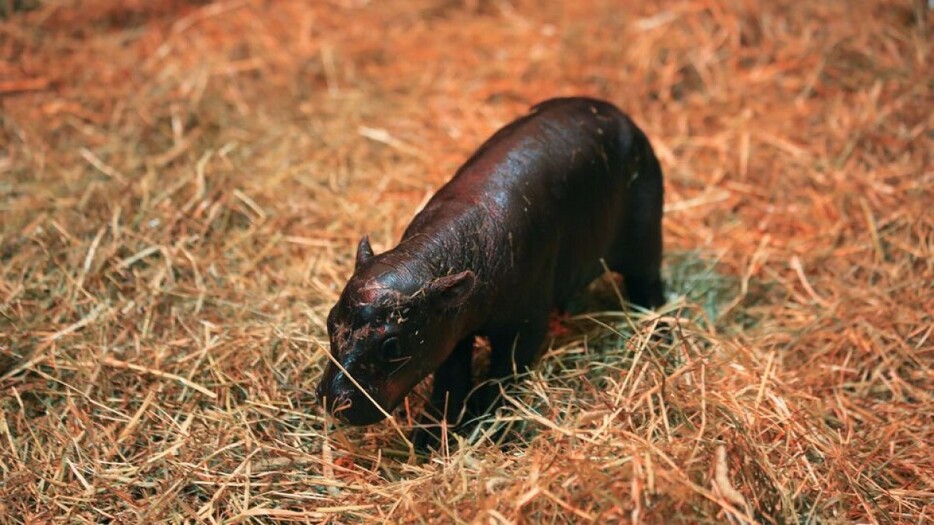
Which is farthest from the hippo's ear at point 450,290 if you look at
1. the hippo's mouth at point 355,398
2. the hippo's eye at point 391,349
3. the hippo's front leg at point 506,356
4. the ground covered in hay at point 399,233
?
the ground covered in hay at point 399,233

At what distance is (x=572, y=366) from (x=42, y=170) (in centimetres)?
347

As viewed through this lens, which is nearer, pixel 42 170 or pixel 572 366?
pixel 572 366

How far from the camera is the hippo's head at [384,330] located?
139 inches

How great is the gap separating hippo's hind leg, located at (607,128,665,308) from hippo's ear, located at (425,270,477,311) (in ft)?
4.08

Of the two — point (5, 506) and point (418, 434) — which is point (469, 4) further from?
point (5, 506)

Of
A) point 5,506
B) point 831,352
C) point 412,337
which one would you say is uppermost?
point 412,337

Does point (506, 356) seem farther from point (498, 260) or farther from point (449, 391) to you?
point (498, 260)

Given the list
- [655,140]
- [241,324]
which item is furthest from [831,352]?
[241,324]

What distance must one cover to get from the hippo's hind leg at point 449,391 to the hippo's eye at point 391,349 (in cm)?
50

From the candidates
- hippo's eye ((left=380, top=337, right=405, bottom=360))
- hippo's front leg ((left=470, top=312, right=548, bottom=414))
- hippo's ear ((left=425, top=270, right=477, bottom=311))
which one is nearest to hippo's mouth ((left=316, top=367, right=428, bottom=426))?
A: hippo's eye ((left=380, top=337, right=405, bottom=360))

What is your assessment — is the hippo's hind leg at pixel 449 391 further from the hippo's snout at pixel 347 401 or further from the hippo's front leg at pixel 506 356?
the hippo's snout at pixel 347 401

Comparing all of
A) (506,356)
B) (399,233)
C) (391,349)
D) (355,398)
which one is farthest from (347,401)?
(399,233)

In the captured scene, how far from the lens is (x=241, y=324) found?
4.48 m

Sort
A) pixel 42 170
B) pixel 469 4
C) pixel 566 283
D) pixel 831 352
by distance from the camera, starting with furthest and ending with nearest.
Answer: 1. pixel 469 4
2. pixel 42 170
3. pixel 831 352
4. pixel 566 283
